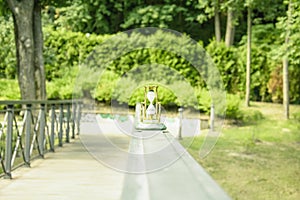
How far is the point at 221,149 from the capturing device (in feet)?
39.9

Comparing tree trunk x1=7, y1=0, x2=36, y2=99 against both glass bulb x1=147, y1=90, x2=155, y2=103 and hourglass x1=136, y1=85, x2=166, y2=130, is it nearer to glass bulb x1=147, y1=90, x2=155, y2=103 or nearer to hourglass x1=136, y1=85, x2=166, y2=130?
hourglass x1=136, y1=85, x2=166, y2=130

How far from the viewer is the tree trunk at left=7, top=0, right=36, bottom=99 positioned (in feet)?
29.3

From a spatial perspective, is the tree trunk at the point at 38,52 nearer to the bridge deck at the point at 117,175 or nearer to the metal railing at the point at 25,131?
the metal railing at the point at 25,131

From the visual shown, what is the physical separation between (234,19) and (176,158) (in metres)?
19.1

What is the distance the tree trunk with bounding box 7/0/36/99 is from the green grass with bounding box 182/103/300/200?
9.70 feet

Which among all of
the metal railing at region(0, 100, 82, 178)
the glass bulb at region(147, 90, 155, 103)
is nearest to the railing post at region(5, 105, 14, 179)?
the metal railing at region(0, 100, 82, 178)

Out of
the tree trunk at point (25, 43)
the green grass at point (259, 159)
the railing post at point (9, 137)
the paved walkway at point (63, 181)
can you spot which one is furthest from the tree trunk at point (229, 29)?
the railing post at point (9, 137)

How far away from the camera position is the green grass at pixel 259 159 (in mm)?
7930

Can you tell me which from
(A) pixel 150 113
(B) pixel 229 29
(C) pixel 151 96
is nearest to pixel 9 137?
(A) pixel 150 113

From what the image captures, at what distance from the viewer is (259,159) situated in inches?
418

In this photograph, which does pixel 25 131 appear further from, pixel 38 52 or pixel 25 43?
pixel 38 52

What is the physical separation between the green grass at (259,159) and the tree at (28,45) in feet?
9.64

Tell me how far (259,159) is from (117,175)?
471cm

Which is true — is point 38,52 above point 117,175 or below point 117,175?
above
